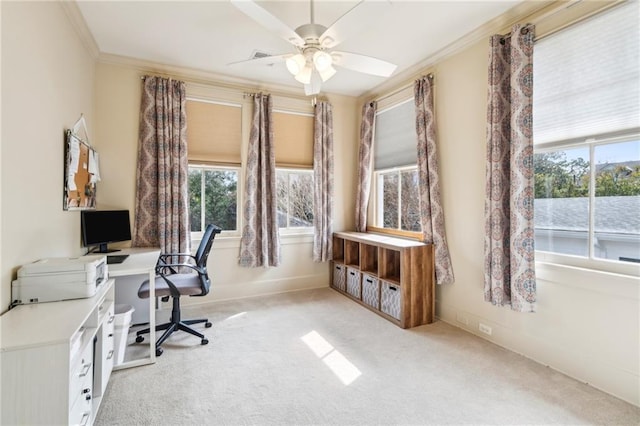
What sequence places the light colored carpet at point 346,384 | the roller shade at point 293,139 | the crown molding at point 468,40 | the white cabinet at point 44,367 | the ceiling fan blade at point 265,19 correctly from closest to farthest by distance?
the white cabinet at point 44,367, the ceiling fan blade at point 265,19, the light colored carpet at point 346,384, the crown molding at point 468,40, the roller shade at point 293,139

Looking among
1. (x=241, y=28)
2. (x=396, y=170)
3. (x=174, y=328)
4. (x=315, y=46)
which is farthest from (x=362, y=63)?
(x=174, y=328)

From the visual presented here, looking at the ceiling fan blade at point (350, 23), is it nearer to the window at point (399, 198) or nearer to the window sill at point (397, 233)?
the window at point (399, 198)

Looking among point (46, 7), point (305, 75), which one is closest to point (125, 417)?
point (305, 75)

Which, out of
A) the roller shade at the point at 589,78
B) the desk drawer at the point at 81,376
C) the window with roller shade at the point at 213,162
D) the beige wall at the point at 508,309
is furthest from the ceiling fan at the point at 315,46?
the desk drawer at the point at 81,376

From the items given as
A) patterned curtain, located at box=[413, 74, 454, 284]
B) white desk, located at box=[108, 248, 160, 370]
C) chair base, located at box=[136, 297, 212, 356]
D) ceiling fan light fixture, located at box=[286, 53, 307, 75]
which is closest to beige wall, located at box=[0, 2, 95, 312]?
white desk, located at box=[108, 248, 160, 370]

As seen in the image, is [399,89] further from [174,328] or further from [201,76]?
[174,328]

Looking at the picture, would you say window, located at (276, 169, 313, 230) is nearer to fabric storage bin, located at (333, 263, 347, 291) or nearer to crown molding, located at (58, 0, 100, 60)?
fabric storage bin, located at (333, 263, 347, 291)

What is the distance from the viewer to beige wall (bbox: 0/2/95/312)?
1.55 meters

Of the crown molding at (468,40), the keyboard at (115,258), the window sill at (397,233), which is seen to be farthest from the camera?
the window sill at (397,233)

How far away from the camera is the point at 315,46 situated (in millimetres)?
2062

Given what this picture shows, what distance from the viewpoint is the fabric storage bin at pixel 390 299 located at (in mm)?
3136

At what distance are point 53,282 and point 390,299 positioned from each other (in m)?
2.80

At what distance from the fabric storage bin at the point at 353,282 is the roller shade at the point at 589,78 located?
7.79 feet

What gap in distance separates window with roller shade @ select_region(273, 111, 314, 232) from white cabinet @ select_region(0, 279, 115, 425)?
2.82 meters
